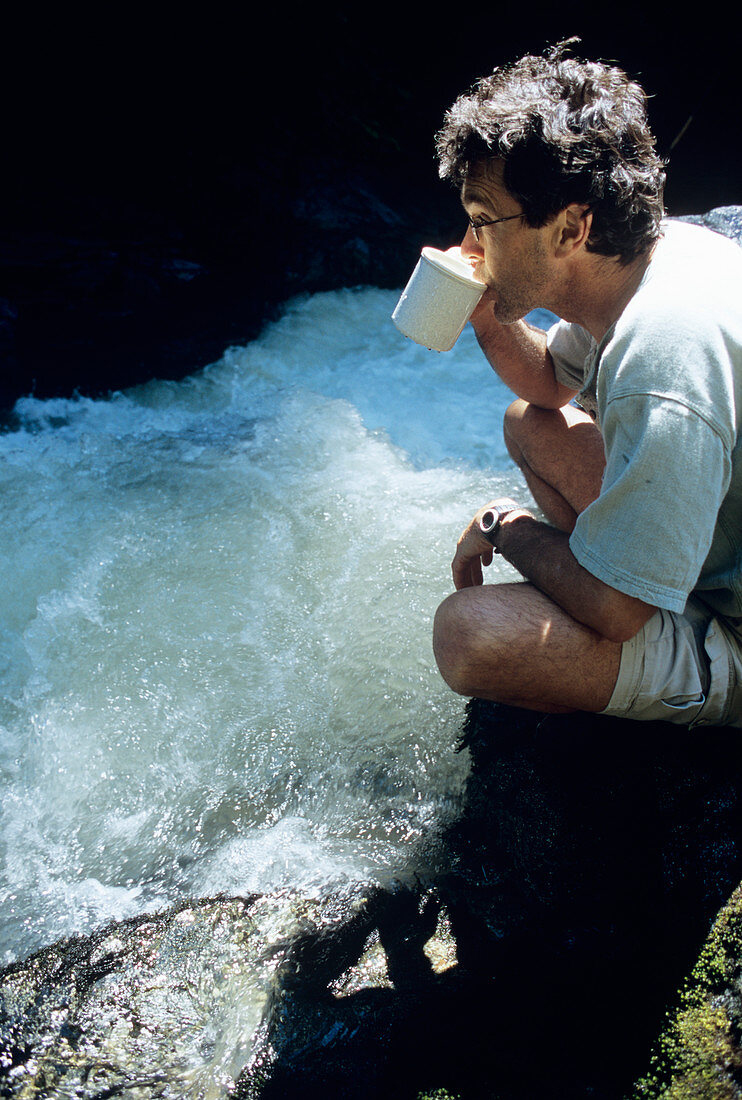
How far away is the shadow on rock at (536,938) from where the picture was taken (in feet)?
4.11

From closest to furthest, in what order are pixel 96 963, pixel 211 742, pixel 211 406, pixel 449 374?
pixel 96 963 → pixel 211 742 → pixel 211 406 → pixel 449 374

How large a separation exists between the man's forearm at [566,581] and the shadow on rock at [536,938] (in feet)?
1.62

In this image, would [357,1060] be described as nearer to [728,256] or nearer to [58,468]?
[728,256]

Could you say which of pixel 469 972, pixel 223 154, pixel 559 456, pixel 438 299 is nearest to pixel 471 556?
pixel 559 456

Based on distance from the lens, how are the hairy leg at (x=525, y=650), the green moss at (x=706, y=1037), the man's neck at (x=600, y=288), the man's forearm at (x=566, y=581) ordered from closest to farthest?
1. the green moss at (x=706, y=1037)
2. the man's forearm at (x=566, y=581)
3. the hairy leg at (x=525, y=650)
4. the man's neck at (x=600, y=288)

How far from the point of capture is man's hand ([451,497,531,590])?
186 cm

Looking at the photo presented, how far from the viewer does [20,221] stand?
11.7 ft

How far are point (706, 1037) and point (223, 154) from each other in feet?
15.6

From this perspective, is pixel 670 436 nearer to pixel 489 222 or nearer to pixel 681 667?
pixel 681 667

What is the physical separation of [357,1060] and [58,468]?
9.19 feet

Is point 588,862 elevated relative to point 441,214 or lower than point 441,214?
lower

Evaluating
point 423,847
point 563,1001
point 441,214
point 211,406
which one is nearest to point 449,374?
point 211,406

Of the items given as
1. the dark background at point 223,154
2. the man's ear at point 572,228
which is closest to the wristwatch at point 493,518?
the man's ear at point 572,228

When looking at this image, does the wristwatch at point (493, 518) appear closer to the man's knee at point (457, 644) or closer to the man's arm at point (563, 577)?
the man's arm at point (563, 577)
